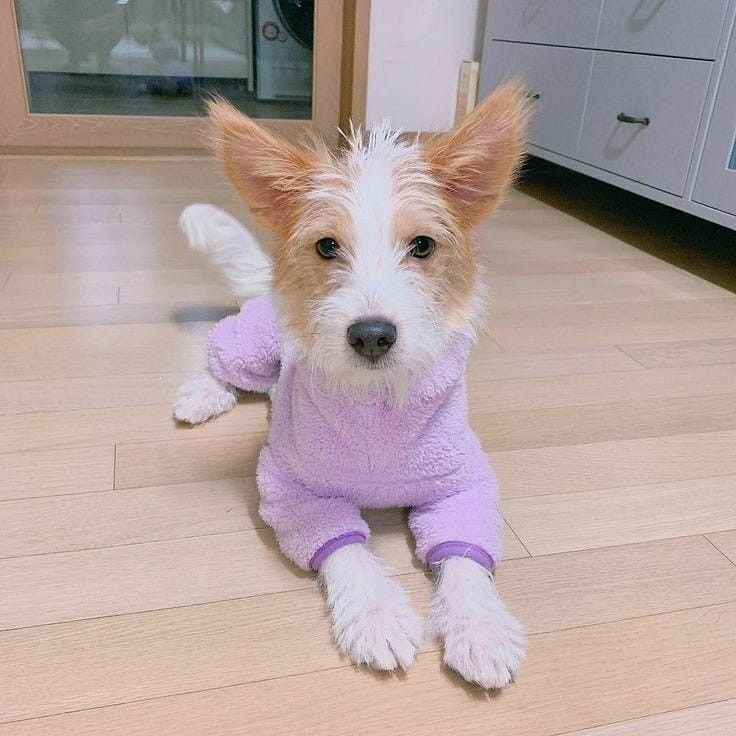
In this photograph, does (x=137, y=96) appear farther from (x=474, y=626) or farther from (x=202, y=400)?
(x=474, y=626)

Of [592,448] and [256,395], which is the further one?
[256,395]

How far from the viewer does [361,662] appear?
0.86 meters

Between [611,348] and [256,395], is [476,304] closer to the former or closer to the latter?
[256,395]

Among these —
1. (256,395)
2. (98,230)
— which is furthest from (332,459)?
(98,230)

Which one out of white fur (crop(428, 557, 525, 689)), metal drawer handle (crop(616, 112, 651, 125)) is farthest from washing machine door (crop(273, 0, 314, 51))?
white fur (crop(428, 557, 525, 689))

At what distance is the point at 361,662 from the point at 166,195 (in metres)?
2.31

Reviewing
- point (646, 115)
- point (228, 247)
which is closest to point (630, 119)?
point (646, 115)

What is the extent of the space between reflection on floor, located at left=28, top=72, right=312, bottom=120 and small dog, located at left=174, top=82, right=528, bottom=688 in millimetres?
2486

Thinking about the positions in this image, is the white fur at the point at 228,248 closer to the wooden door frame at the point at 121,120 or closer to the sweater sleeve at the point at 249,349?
the sweater sleeve at the point at 249,349

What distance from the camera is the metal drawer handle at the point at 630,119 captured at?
240 cm

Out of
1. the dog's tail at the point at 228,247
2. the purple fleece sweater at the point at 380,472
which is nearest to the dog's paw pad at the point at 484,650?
the purple fleece sweater at the point at 380,472

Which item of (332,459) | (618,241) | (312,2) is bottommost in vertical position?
(618,241)

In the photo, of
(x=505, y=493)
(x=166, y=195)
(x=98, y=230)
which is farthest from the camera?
(x=166, y=195)

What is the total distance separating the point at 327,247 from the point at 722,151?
1648mm
